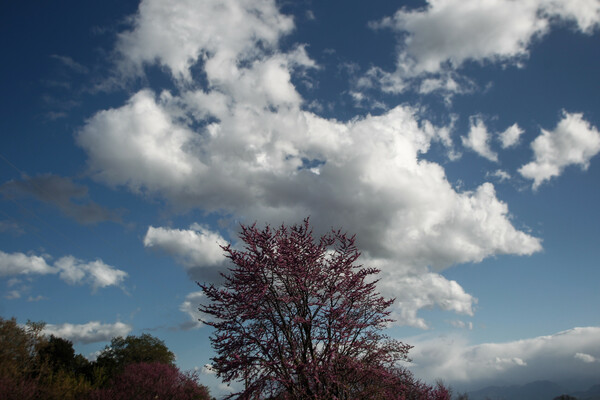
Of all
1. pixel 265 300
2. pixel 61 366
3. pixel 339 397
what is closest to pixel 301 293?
pixel 265 300

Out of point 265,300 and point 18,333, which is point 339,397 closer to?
point 265,300

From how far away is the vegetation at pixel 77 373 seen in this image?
2661 cm

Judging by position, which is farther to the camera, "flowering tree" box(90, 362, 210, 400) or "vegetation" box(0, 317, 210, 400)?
"flowering tree" box(90, 362, 210, 400)

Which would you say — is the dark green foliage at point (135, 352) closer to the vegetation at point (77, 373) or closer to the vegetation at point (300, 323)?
the vegetation at point (77, 373)

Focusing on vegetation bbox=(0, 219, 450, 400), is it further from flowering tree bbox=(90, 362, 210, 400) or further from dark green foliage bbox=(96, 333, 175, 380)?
dark green foliage bbox=(96, 333, 175, 380)

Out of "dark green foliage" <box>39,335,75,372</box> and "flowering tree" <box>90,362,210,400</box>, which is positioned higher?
"dark green foliage" <box>39,335,75,372</box>

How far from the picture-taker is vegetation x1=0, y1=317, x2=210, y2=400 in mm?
26609

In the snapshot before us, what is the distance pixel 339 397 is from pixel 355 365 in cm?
111

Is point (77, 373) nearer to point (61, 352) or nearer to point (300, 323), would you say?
point (61, 352)

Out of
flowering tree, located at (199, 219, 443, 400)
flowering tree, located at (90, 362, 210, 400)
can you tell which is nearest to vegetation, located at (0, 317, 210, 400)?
flowering tree, located at (90, 362, 210, 400)

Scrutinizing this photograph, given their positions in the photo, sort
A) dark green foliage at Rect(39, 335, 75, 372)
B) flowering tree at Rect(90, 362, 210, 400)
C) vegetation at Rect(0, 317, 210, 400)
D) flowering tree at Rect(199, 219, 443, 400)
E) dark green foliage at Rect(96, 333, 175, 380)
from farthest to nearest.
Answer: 1. dark green foliage at Rect(96, 333, 175, 380)
2. dark green foliage at Rect(39, 335, 75, 372)
3. flowering tree at Rect(90, 362, 210, 400)
4. vegetation at Rect(0, 317, 210, 400)
5. flowering tree at Rect(199, 219, 443, 400)

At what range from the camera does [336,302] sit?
40.3ft

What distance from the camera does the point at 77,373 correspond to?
53844 millimetres

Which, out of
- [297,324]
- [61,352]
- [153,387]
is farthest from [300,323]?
[61,352]
